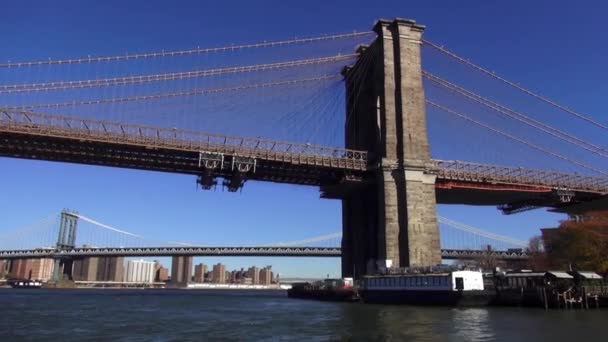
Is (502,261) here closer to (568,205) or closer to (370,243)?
(568,205)

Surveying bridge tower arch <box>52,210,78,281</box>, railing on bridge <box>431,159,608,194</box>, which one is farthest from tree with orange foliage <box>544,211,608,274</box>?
bridge tower arch <box>52,210,78,281</box>

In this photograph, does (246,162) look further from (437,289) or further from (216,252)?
(216,252)

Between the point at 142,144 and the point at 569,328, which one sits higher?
the point at 142,144

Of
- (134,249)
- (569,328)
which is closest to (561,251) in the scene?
(569,328)

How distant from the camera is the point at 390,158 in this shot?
197 ft

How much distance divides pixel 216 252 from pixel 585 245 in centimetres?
9223

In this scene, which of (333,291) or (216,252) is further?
(216,252)

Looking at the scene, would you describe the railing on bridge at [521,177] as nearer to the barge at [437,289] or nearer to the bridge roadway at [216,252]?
the barge at [437,289]

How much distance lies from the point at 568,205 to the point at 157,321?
62.3 metres

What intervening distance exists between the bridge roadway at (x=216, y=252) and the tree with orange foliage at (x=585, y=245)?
6077cm

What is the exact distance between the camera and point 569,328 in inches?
1150

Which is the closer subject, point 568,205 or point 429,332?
point 429,332

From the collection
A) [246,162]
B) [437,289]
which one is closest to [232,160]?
[246,162]

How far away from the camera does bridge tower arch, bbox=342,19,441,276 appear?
188 feet
